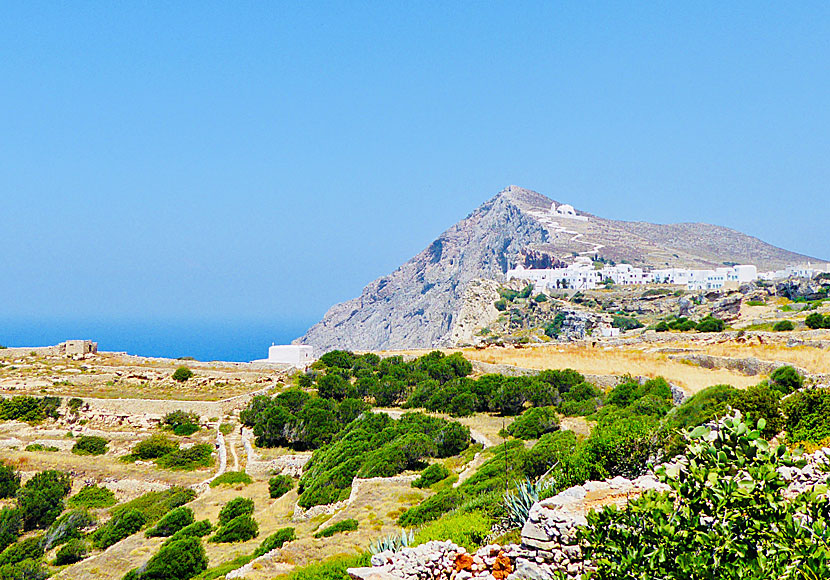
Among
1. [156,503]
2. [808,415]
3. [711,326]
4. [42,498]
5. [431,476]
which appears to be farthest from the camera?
[711,326]

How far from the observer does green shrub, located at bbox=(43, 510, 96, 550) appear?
1797 centimetres

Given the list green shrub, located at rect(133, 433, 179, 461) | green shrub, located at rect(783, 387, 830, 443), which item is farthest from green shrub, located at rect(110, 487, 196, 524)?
green shrub, located at rect(783, 387, 830, 443)

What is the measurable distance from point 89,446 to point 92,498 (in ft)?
21.8

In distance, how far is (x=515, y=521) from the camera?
8.23 metres

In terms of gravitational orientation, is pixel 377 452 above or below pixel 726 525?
below

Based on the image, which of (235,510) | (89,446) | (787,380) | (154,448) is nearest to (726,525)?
(787,380)

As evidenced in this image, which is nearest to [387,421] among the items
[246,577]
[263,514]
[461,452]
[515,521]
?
[461,452]

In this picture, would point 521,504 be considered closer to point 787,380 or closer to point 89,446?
point 787,380

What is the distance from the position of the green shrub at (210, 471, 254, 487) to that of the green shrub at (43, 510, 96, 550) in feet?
14.4

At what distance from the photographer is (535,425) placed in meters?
18.8

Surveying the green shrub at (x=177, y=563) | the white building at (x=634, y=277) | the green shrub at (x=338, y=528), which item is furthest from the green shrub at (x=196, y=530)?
the white building at (x=634, y=277)

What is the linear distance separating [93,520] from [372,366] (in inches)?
725

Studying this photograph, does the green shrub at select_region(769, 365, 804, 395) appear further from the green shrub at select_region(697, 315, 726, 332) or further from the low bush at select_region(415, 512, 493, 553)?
the green shrub at select_region(697, 315, 726, 332)

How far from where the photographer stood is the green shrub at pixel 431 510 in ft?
36.9
